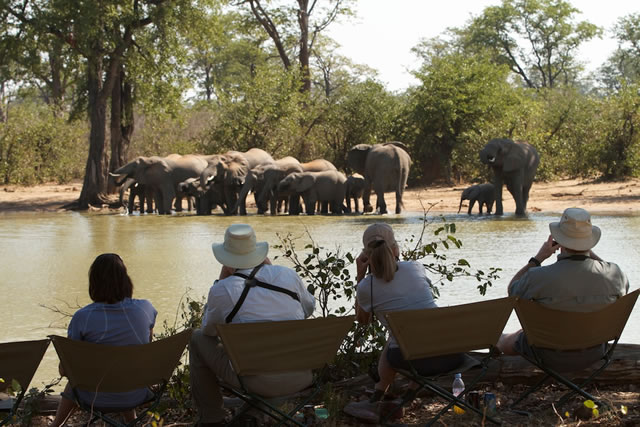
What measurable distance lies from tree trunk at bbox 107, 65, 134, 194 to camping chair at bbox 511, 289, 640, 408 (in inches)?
1110

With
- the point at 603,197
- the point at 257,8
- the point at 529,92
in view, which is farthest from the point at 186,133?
the point at 603,197

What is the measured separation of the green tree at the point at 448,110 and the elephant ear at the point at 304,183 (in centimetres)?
1034

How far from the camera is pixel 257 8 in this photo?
145ft

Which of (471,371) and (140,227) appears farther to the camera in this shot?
(140,227)

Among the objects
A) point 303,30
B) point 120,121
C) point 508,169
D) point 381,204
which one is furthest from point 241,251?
point 303,30

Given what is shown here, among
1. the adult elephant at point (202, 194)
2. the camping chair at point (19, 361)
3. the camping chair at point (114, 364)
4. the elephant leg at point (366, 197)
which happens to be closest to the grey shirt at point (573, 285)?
the camping chair at point (114, 364)

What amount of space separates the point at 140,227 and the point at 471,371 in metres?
16.6

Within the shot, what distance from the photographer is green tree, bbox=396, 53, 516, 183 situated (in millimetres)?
34688

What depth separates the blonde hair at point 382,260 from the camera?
4848 mm

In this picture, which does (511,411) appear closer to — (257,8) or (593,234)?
(593,234)

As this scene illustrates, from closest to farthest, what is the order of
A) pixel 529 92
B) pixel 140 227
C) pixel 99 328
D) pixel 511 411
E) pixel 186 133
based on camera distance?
pixel 99 328, pixel 511 411, pixel 140 227, pixel 529 92, pixel 186 133

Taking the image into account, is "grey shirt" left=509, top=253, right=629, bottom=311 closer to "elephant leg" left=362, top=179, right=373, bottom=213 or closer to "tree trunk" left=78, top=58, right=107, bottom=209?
"elephant leg" left=362, top=179, right=373, bottom=213

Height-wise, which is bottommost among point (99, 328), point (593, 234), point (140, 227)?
point (140, 227)

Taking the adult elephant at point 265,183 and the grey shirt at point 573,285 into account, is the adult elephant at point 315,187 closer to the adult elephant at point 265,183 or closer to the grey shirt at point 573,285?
the adult elephant at point 265,183
